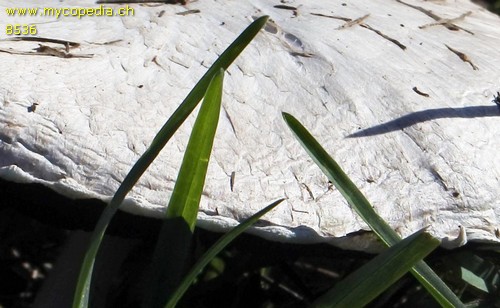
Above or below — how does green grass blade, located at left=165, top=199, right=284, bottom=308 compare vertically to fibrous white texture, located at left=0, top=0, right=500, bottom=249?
below

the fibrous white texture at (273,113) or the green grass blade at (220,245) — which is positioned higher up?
the fibrous white texture at (273,113)

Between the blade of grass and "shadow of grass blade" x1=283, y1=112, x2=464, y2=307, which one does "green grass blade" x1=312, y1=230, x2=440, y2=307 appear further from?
the blade of grass

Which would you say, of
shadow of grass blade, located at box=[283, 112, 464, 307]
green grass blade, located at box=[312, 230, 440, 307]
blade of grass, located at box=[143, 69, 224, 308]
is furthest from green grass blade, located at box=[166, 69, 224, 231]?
green grass blade, located at box=[312, 230, 440, 307]

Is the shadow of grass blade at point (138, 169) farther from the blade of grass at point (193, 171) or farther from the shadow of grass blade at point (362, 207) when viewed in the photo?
the shadow of grass blade at point (362, 207)

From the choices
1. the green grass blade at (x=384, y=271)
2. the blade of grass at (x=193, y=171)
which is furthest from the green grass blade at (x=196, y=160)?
the green grass blade at (x=384, y=271)

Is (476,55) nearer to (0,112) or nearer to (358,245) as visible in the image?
(358,245)

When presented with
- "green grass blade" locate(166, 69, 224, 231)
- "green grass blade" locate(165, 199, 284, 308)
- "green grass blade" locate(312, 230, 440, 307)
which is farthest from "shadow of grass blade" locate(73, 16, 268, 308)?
"green grass blade" locate(312, 230, 440, 307)
